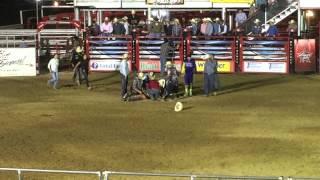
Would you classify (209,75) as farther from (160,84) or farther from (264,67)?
(264,67)

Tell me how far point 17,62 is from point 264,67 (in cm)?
1069

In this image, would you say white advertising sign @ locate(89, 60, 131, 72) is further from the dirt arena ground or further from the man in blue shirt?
the man in blue shirt

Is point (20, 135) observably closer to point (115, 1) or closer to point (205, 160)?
point (205, 160)

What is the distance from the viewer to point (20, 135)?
1577 centimetres

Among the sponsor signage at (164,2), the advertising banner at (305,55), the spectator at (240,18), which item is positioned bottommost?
the advertising banner at (305,55)

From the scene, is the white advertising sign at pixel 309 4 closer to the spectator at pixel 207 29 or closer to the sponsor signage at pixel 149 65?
the spectator at pixel 207 29

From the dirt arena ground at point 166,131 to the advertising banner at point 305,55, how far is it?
4334 mm

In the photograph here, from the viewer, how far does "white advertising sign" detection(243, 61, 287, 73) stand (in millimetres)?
29266

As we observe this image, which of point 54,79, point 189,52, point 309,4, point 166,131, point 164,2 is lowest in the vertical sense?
point 166,131

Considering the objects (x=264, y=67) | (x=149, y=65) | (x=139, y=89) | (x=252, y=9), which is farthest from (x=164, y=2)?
(x=139, y=89)

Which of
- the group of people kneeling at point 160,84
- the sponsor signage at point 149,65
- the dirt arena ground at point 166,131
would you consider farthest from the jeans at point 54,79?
the sponsor signage at point 149,65

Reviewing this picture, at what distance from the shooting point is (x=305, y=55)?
29.3m

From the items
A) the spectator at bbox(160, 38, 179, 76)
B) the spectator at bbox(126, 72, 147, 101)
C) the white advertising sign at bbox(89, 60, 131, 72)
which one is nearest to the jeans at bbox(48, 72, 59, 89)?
the spectator at bbox(126, 72, 147, 101)

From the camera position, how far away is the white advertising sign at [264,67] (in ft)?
96.0
